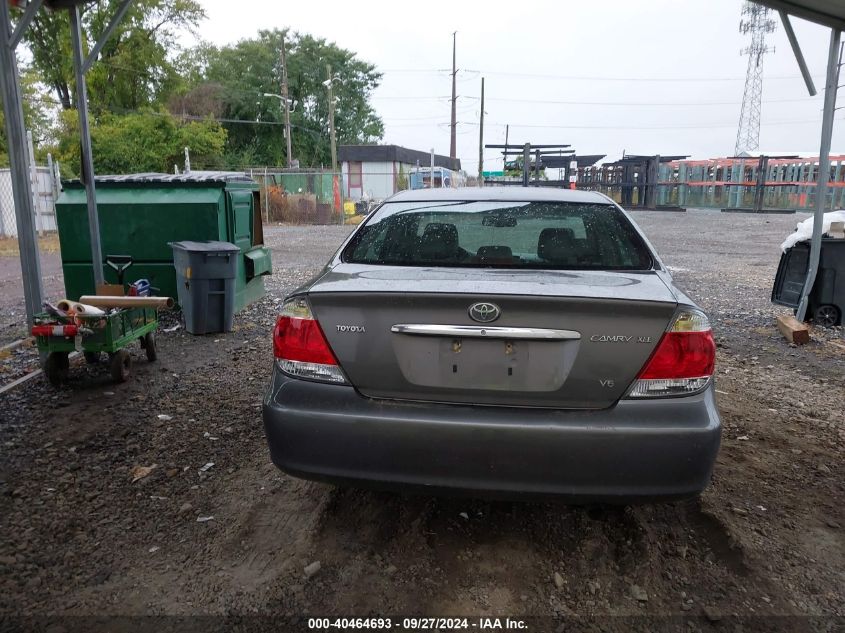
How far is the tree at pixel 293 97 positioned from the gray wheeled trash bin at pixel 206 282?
4317 centimetres

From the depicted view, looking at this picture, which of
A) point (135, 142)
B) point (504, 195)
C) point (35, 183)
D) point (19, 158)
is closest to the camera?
point (504, 195)

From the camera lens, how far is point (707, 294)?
970cm

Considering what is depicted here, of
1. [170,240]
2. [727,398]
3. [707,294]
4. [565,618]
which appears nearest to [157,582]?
[565,618]

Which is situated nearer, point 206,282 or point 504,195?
point 504,195

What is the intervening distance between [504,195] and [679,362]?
1689 millimetres

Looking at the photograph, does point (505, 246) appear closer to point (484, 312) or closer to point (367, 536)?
point (484, 312)

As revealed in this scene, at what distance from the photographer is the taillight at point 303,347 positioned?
252 cm

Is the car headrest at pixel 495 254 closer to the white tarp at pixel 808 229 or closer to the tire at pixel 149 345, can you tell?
the tire at pixel 149 345

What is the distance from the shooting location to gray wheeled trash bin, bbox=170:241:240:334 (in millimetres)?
6656

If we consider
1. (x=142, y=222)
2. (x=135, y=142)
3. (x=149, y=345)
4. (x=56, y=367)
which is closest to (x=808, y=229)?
(x=149, y=345)

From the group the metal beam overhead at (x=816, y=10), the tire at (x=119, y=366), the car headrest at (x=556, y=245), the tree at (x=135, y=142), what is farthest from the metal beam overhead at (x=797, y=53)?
the tree at (x=135, y=142)

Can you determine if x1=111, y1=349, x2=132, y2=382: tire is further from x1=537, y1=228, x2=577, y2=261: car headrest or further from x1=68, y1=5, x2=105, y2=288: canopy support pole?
x1=537, y1=228, x2=577, y2=261: car headrest

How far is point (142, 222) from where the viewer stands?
729 cm

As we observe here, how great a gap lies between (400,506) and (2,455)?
2488 millimetres
